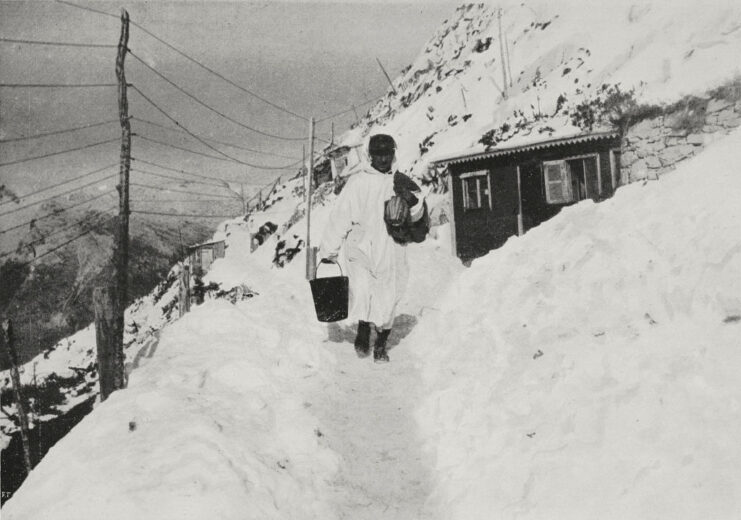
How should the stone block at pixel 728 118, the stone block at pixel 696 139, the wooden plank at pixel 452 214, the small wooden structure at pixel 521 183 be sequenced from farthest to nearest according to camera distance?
the wooden plank at pixel 452 214 → the small wooden structure at pixel 521 183 → the stone block at pixel 696 139 → the stone block at pixel 728 118

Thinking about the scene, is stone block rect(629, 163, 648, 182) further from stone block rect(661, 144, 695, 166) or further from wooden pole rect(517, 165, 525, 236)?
wooden pole rect(517, 165, 525, 236)

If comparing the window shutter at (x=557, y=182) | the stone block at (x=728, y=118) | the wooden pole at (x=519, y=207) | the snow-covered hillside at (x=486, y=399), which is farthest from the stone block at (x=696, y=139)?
the snow-covered hillside at (x=486, y=399)

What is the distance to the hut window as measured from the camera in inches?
706

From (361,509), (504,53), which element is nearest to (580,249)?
(361,509)

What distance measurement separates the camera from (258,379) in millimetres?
4891

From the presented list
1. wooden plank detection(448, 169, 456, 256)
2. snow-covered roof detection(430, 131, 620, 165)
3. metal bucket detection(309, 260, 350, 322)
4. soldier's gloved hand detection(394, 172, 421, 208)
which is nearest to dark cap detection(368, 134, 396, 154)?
soldier's gloved hand detection(394, 172, 421, 208)

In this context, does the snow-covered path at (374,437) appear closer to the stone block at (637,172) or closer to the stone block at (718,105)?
the stone block at (718,105)

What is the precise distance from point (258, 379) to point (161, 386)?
0.86 m

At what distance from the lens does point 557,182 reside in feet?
54.4

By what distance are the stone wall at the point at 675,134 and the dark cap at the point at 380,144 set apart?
9297 mm

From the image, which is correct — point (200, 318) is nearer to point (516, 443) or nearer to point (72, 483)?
point (72, 483)

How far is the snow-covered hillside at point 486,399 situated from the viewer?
283cm

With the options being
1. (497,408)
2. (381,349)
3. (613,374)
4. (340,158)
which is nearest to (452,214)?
(381,349)

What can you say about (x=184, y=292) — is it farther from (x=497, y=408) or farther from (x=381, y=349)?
(x=497, y=408)
